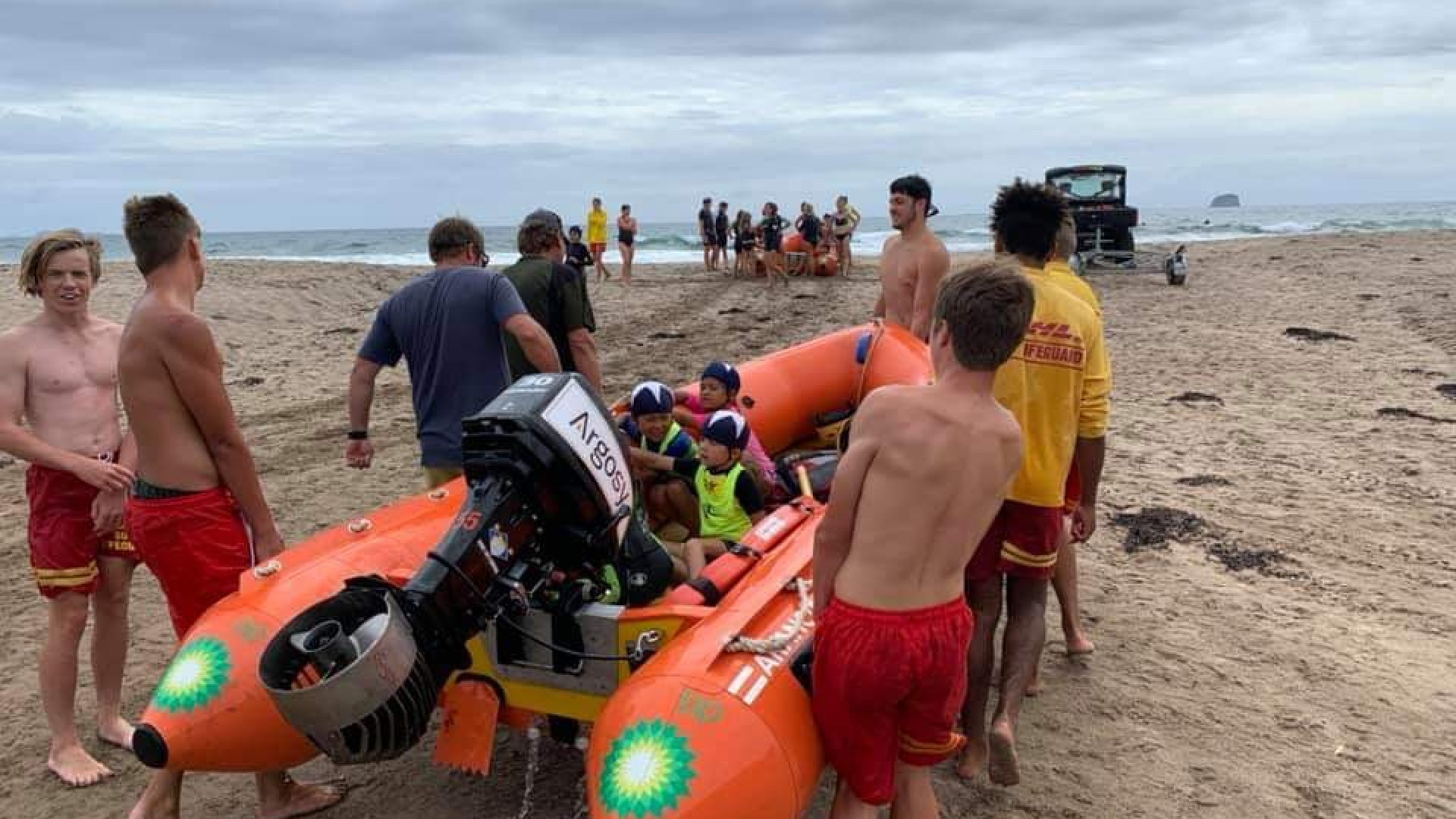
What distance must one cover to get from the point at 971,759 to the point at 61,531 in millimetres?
2663

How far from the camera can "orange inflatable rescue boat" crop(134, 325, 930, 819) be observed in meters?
2.01

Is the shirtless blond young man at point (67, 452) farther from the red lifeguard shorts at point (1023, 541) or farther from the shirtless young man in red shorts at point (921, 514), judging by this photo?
the red lifeguard shorts at point (1023, 541)

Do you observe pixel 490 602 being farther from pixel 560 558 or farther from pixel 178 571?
pixel 178 571

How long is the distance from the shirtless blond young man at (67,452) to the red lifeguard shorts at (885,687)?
1978 millimetres

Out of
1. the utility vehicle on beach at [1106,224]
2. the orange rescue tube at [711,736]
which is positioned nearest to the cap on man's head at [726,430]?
the orange rescue tube at [711,736]

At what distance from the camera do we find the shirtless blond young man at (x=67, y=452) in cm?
282

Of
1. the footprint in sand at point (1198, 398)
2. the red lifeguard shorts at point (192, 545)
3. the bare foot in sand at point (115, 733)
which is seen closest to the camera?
the red lifeguard shorts at point (192, 545)

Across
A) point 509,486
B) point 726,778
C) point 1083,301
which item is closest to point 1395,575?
point 1083,301

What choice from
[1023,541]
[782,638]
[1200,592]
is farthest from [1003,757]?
[1200,592]

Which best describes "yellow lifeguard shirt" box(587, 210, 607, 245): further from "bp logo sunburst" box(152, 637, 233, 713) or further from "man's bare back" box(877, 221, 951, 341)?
"bp logo sunburst" box(152, 637, 233, 713)

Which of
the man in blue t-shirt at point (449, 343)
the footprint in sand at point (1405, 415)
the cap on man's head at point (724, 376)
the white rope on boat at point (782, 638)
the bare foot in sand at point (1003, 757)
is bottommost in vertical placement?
the bare foot in sand at point (1003, 757)

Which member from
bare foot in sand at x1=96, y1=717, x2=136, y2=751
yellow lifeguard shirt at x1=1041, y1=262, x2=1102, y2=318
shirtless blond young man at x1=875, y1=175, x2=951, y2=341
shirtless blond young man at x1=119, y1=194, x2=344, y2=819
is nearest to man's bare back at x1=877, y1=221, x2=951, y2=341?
shirtless blond young man at x1=875, y1=175, x2=951, y2=341

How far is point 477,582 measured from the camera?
218 cm

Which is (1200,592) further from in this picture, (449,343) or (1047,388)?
(449,343)
